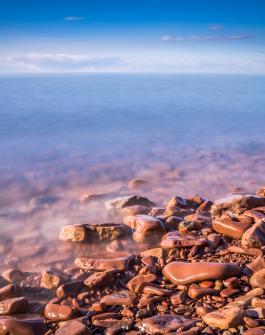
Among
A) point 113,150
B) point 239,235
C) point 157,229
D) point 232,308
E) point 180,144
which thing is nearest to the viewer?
point 232,308

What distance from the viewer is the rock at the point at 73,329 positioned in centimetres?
261

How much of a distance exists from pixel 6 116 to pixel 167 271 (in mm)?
17710

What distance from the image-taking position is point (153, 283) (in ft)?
11.0

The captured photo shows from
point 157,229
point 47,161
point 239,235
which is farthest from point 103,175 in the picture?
point 239,235

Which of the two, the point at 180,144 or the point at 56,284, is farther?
the point at 180,144

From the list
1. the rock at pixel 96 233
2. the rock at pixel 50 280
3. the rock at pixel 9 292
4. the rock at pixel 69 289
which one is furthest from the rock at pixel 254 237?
the rock at pixel 9 292

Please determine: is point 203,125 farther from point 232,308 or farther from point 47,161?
point 232,308

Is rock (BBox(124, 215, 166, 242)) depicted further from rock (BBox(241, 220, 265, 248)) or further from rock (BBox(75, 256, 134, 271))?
rock (BBox(241, 220, 265, 248))

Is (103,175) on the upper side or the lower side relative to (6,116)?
lower

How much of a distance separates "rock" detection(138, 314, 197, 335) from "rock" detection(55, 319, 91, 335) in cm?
40

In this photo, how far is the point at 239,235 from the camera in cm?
411

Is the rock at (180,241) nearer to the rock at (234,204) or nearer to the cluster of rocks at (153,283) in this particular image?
the cluster of rocks at (153,283)

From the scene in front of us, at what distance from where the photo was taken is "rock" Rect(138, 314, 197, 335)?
263 centimetres

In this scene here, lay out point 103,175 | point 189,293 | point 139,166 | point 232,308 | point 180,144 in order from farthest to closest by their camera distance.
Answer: point 180,144 < point 139,166 < point 103,175 < point 189,293 < point 232,308
